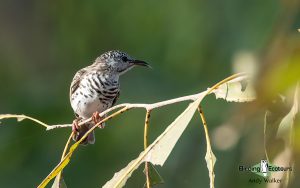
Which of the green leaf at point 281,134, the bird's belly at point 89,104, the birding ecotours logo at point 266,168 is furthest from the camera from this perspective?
the bird's belly at point 89,104

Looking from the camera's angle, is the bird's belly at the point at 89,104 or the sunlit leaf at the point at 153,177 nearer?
the sunlit leaf at the point at 153,177

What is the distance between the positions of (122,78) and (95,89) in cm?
538

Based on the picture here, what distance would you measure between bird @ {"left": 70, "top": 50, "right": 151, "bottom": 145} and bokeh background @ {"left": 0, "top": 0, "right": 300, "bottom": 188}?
2102mm

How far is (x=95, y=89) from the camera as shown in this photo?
4.36 m

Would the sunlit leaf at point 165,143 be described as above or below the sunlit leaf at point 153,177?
above

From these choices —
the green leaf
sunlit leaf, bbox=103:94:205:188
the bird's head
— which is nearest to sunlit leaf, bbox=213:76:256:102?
sunlit leaf, bbox=103:94:205:188

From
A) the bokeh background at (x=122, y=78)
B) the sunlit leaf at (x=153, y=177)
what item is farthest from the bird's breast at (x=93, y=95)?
the bokeh background at (x=122, y=78)

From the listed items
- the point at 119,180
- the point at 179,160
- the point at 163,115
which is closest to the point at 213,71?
the point at 163,115

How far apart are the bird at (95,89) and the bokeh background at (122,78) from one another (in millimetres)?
2102

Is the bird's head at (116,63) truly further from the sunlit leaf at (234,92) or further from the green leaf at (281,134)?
the green leaf at (281,134)

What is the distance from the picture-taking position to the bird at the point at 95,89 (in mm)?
4332

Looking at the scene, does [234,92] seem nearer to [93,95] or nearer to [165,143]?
[165,143]

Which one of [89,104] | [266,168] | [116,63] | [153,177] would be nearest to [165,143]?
[153,177]

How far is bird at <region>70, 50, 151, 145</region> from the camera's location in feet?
14.2
